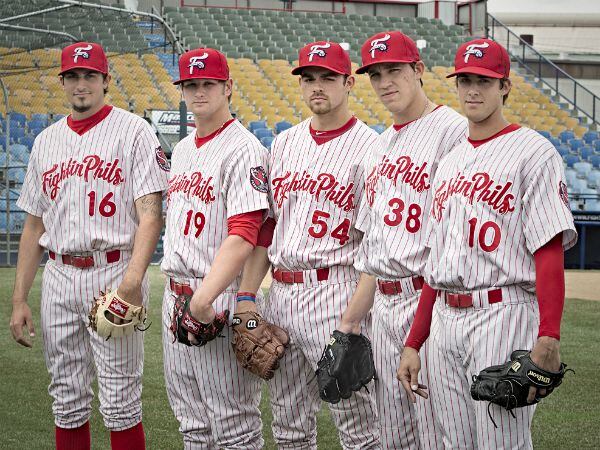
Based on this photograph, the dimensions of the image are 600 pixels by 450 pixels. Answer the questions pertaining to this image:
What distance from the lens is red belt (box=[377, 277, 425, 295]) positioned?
11.1 feet

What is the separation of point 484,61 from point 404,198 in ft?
2.00

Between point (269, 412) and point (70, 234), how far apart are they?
210 cm

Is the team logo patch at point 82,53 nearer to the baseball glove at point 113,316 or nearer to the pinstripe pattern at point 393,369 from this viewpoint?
the baseball glove at point 113,316

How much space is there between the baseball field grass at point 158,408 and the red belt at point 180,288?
1.37m

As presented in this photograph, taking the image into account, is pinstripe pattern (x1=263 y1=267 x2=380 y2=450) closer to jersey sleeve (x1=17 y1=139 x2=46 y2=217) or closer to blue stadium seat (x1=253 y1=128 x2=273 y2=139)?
jersey sleeve (x1=17 y1=139 x2=46 y2=217)

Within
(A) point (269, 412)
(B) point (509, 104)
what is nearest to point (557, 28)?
(B) point (509, 104)

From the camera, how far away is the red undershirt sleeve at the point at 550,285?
9.00 ft

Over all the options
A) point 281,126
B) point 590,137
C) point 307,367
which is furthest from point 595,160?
point 307,367

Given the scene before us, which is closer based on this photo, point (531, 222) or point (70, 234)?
point (531, 222)

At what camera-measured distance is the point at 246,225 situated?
11.7 ft

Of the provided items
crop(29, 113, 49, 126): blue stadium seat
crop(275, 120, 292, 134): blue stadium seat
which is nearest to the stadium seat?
crop(275, 120, 292, 134): blue stadium seat

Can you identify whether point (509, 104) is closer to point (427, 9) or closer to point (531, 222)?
point (427, 9)

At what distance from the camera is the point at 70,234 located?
3980 mm

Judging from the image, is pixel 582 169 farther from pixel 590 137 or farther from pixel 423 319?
pixel 423 319
